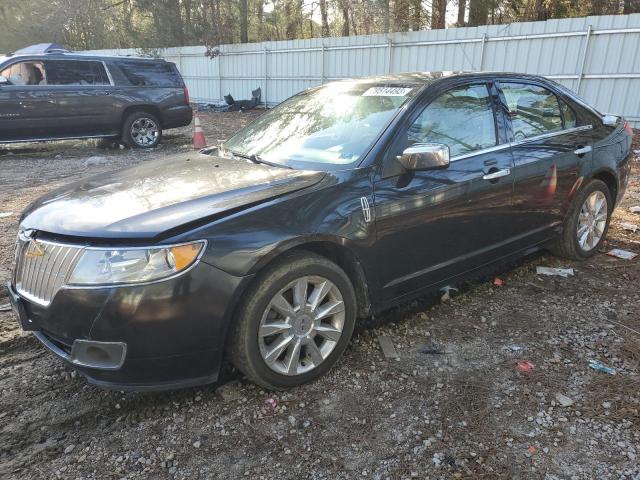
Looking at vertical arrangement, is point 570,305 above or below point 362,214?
below

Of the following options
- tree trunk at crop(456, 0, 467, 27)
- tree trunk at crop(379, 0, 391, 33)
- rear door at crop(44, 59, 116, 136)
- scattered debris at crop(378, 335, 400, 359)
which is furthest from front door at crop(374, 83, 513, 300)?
tree trunk at crop(456, 0, 467, 27)

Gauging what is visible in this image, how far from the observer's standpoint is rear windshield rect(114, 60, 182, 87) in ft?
33.8

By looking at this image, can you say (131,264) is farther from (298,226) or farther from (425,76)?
(425,76)

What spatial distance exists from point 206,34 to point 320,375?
77.2 feet

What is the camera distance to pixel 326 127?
3.39 m

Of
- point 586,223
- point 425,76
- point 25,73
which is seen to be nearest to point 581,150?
point 586,223

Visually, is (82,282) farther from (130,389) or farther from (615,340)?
(615,340)

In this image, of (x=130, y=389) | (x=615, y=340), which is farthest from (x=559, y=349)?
(x=130, y=389)

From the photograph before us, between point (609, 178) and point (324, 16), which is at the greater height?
point (324, 16)

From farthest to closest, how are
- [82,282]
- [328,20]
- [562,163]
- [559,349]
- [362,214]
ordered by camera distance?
[328,20] → [562,163] → [559,349] → [362,214] → [82,282]

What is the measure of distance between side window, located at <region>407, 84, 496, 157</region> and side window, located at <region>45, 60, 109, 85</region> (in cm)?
867

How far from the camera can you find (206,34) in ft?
76.4

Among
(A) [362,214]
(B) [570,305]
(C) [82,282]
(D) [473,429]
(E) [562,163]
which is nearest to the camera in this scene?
(C) [82,282]

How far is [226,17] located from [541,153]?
23.7 metres
